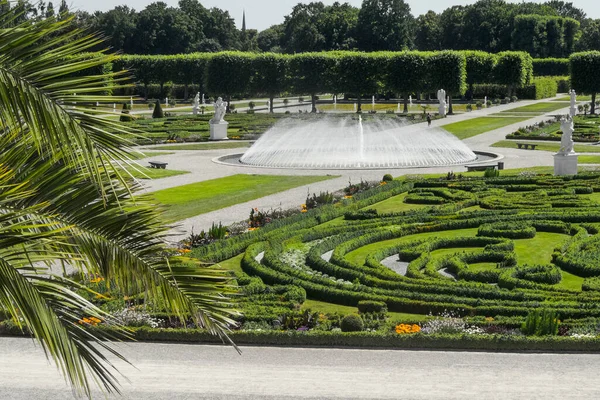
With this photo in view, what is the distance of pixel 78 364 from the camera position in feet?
16.7

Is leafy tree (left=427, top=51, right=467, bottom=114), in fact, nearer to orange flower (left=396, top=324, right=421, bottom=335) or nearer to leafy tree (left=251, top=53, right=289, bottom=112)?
leafy tree (left=251, top=53, right=289, bottom=112)

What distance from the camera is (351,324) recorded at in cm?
1201

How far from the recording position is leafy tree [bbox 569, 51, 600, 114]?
63406 millimetres

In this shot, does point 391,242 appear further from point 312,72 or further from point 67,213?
point 312,72

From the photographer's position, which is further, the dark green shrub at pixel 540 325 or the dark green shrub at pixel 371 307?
the dark green shrub at pixel 371 307

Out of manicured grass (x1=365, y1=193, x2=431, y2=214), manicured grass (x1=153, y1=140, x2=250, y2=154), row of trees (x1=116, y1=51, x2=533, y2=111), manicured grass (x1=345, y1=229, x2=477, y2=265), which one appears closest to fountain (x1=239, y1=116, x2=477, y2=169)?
manicured grass (x1=153, y1=140, x2=250, y2=154)

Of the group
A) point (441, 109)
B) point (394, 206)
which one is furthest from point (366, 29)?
point (394, 206)

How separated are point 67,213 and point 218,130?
3981 cm

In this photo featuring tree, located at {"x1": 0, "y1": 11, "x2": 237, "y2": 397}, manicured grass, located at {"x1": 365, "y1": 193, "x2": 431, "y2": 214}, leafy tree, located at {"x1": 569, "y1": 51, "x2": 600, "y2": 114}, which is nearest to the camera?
tree, located at {"x1": 0, "y1": 11, "x2": 237, "y2": 397}

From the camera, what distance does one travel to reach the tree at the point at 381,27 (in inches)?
3942

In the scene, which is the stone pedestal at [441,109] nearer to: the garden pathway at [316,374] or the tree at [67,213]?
the garden pathway at [316,374]

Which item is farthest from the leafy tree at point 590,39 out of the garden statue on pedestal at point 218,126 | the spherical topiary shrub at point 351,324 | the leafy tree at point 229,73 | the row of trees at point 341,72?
the spherical topiary shrub at point 351,324

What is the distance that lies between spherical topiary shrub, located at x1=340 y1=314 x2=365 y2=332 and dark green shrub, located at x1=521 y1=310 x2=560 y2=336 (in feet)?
6.67

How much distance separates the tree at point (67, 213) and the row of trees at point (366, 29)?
88.7m
